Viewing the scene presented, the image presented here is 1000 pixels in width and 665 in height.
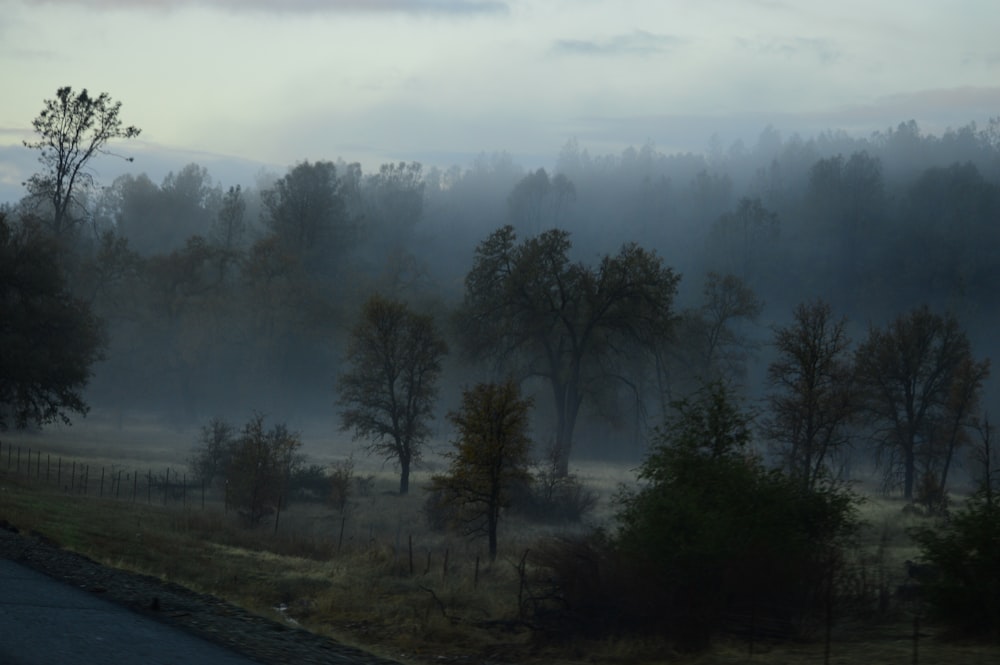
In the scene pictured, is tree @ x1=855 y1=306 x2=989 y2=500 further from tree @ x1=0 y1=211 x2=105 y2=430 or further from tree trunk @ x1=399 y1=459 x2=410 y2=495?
tree @ x1=0 y1=211 x2=105 y2=430

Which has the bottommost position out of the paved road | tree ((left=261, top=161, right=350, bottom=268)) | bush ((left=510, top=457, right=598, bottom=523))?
bush ((left=510, top=457, right=598, bottom=523))

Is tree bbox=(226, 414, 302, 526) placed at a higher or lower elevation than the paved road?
lower

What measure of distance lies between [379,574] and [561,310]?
39.5 m

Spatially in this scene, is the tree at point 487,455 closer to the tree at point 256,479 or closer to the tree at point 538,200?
the tree at point 256,479

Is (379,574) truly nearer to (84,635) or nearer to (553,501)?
(84,635)

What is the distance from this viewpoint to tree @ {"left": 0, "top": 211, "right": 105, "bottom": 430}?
42438 millimetres

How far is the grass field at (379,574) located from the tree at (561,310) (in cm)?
1933

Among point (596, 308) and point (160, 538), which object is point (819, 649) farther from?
point (596, 308)

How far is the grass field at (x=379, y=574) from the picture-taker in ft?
55.7

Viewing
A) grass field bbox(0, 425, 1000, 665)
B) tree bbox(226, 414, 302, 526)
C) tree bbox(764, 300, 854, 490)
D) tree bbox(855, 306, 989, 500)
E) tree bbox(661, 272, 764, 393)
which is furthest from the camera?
tree bbox(661, 272, 764, 393)

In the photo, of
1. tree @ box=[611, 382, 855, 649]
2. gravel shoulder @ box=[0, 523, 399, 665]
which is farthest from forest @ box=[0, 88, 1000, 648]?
gravel shoulder @ box=[0, 523, 399, 665]

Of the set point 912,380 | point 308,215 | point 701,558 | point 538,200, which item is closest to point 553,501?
point 912,380

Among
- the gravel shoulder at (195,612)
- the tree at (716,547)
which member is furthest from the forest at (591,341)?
the gravel shoulder at (195,612)

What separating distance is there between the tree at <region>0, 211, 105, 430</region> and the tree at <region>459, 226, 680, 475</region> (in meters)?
25.4
